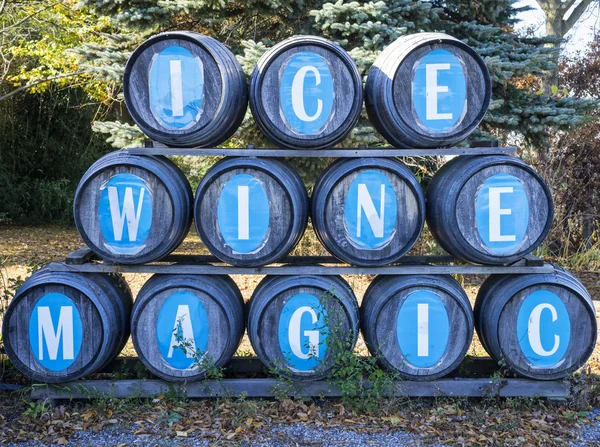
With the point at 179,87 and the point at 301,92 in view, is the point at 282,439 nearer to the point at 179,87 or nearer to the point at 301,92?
the point at 301,92

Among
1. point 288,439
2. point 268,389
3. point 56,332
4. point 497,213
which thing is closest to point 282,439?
point 288,439

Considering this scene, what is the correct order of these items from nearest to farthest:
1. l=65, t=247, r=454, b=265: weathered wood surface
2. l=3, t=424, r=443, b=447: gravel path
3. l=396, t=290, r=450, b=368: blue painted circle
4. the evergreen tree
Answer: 1. l=3, t=424, r=443, b=447: gravel path
2. l=396, t=290, r=450, b=368: blue painted circle
3. l=65, t=247, r=454, b=265: weathered wood surface
4. the evergreen tree

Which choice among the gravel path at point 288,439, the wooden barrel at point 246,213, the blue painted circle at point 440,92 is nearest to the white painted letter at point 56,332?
the gravel path at point 288,439

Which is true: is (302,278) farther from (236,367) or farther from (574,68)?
(574,68)

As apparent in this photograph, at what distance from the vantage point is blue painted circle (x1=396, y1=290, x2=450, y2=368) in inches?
156

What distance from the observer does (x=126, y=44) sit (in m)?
7.94

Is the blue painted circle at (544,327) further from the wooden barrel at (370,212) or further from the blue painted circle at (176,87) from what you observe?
the blue painted circle at (176,87)

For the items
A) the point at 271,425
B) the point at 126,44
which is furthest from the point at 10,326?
the point at 126,44

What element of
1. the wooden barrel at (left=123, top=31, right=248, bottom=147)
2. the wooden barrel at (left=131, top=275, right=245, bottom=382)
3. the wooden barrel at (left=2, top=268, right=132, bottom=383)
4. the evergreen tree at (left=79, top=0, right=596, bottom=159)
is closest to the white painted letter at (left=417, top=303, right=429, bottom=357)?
the wooden barrel at (left=131, top=275, right=245, bottom=382)

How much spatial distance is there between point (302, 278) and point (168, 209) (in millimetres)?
920

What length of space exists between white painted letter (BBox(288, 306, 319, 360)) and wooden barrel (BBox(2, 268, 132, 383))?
1119 mm

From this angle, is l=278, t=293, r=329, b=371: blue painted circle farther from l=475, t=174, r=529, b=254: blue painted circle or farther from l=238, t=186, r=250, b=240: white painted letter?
l=475, t=174, r=529, b=254: blue painted circle

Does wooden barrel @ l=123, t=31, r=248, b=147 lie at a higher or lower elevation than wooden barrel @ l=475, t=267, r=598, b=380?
higher

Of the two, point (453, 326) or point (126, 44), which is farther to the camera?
point (126, 44)
